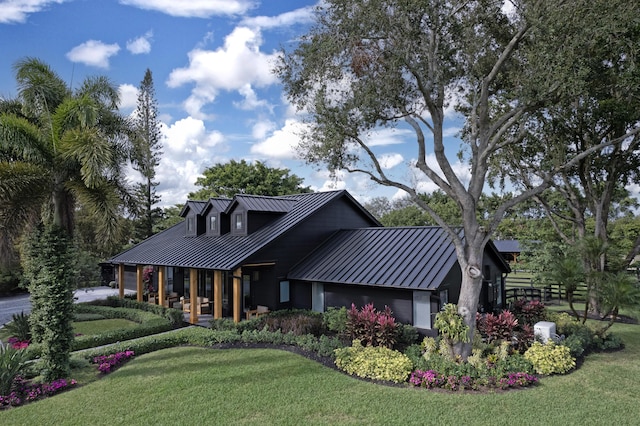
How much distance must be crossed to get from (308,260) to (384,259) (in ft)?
12.6

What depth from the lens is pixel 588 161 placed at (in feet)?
62.7

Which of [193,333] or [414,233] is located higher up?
[414,233]

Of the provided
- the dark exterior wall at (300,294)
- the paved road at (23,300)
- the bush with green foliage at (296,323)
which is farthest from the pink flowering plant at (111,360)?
the paved road at (23,300)

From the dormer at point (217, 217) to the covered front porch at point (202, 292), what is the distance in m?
2.13

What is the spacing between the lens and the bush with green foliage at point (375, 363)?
1004cm

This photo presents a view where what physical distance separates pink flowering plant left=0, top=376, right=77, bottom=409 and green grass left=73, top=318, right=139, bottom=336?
605 centimetres

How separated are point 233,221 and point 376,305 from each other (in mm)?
8635

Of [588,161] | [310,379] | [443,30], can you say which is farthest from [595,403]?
[588,161]

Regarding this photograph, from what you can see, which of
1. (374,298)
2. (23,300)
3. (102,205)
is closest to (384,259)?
(374,298)

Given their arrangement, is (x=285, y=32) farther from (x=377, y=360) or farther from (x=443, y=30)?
(x=377, y=360)

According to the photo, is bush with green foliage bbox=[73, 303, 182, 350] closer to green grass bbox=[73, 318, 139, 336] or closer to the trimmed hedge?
the trimmed hedge

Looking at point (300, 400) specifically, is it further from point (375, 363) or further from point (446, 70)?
point (446, 70)

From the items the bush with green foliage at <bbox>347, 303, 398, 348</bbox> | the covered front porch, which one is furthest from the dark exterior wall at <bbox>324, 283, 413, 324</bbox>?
the covered front porch

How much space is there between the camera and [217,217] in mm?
20500
